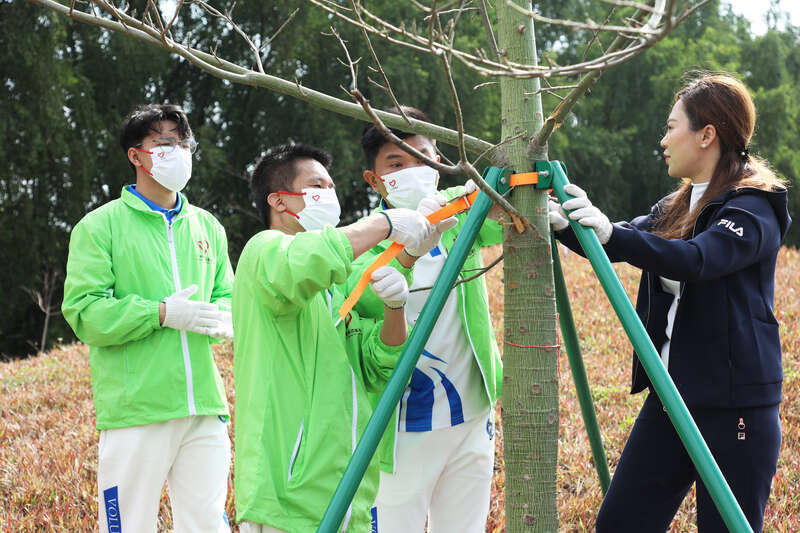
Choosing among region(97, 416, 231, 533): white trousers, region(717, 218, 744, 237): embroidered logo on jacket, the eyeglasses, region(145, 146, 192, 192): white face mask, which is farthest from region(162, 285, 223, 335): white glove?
region(717, 218, 744, 237): embroidered logo on jacket

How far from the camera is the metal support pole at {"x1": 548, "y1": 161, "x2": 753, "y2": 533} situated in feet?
7.06

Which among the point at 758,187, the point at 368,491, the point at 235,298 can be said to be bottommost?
the point at 368,491

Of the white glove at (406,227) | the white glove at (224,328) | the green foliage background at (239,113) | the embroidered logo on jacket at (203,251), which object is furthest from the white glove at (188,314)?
the green foliage background at (239,113)

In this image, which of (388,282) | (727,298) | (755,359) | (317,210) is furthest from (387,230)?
(755,359)

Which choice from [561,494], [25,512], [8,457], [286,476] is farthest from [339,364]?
[8,457]

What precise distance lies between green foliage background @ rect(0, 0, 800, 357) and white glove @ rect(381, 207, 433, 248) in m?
10.4

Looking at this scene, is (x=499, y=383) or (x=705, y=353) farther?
(x=499, y=383)

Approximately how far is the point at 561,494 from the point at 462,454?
6.30ft

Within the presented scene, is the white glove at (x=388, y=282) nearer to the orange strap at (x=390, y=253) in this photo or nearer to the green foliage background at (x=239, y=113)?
the orange strap at (x=390, y=253)

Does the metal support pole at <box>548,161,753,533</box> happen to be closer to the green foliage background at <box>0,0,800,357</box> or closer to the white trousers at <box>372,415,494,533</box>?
the white trousers at <box>372,415,494,533</box>

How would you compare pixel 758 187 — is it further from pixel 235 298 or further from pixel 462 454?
pixel 235 298

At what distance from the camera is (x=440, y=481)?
2.99 metres

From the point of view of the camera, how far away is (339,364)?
8.52ft

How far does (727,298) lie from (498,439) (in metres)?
3.04
